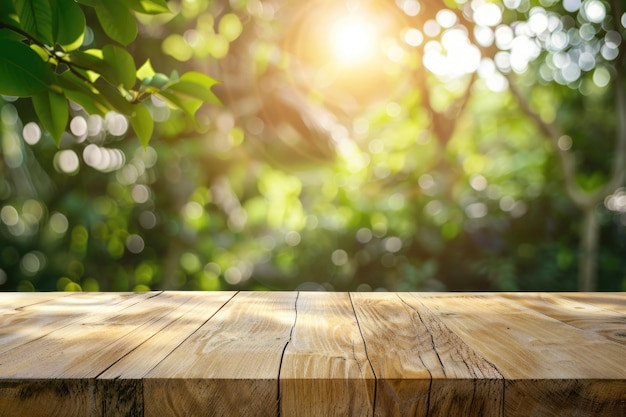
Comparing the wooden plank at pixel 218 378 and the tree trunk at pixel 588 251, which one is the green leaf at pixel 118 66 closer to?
the wooden plank at pixel 218 378

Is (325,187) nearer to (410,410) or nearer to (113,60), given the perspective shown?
(113,60)

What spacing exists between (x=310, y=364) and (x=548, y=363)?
257 mm

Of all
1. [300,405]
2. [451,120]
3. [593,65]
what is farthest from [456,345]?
[593,65]

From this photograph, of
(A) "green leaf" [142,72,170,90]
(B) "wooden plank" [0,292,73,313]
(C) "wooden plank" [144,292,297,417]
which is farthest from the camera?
(B) "wooden plank" [0,292,73,313]

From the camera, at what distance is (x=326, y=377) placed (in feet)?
1.92

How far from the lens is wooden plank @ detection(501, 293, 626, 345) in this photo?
0.84 metres

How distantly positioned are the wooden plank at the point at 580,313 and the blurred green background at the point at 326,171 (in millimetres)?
2030

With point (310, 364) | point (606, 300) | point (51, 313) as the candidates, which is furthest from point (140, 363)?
point (606, 300)

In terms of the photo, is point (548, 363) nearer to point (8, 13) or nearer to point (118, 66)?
point (118, 66)

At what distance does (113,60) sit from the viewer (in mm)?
795

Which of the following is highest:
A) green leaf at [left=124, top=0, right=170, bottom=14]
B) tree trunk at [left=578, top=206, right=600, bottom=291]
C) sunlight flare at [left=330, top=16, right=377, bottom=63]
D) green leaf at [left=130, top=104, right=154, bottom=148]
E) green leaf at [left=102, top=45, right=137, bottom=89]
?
sunlight flare at [left=330, top=16, right=377, bottom=63]

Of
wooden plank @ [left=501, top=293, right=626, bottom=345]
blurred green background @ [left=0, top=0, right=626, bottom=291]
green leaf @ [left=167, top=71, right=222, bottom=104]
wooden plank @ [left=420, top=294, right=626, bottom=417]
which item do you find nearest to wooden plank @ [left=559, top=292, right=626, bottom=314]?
wooden plank @ [left=501, top=293, right=626, bottom=345]

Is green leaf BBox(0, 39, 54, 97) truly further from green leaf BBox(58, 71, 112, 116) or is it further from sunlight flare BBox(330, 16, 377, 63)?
sunlight flare BBox(330, 16, 377, 63)

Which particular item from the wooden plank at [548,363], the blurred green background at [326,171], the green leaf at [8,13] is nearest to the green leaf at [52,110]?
the green leaf at [8,13]
